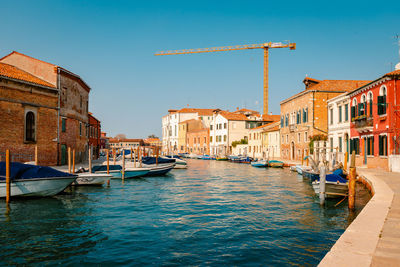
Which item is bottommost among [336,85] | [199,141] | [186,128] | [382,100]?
[199,141]

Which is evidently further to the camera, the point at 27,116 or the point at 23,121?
the point at 27,116

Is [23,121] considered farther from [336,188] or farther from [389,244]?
[389,244]

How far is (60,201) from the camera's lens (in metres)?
13.7

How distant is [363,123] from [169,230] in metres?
18.1

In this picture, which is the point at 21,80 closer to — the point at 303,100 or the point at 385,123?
the point at 385,123

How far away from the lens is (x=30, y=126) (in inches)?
848

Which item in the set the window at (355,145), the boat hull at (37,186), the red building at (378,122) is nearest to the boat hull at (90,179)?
the boat hull at (37,186)

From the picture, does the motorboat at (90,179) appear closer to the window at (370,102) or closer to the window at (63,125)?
the window at (63,125)

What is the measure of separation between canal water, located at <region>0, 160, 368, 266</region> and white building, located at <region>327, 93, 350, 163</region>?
13.9 meters

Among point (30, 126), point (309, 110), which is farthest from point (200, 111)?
point (30, 126)

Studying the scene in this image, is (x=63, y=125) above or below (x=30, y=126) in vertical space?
above

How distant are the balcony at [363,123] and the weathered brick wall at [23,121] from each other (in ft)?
68.4

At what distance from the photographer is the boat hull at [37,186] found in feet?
43.8

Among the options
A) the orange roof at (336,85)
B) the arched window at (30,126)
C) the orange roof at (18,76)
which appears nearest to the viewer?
the orange roof at (18,76)
